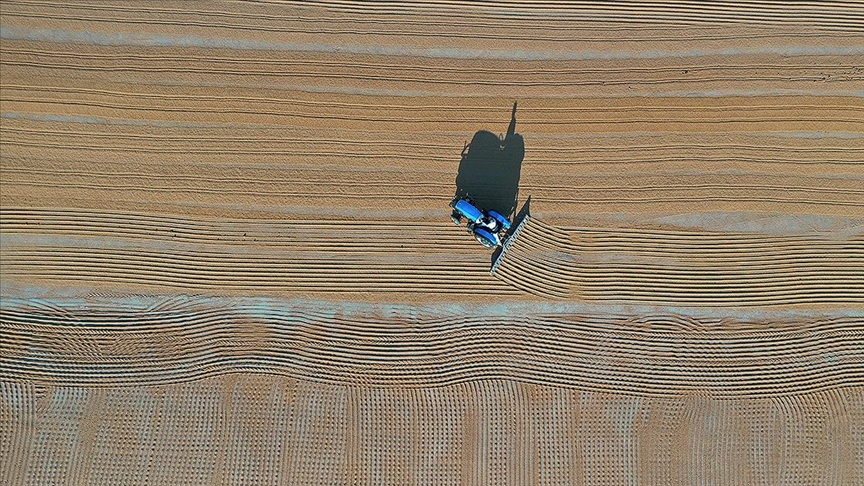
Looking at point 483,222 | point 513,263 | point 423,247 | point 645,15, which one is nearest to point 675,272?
point 513,263

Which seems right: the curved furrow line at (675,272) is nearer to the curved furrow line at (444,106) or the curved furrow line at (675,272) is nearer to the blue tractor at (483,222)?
the blue tractor at (483,222)

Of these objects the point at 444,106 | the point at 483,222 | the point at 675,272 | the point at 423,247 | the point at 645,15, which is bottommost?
the point at 675,272

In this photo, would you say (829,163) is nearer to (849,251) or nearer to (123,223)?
(849,251)

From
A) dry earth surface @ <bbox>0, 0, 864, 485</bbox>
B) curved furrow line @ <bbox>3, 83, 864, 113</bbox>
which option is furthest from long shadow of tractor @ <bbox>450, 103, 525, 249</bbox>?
curved furrow line @ <bbox>3, 83, 864, 113</bbox>

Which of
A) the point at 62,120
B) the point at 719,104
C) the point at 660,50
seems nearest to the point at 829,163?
the point at 719,104

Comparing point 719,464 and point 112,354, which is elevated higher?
point 112,354

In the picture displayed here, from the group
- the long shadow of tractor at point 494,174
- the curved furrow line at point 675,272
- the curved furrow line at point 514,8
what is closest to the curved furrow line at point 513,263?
the curved furrow line at point 675,272

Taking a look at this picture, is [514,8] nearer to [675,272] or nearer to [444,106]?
[444,106]
